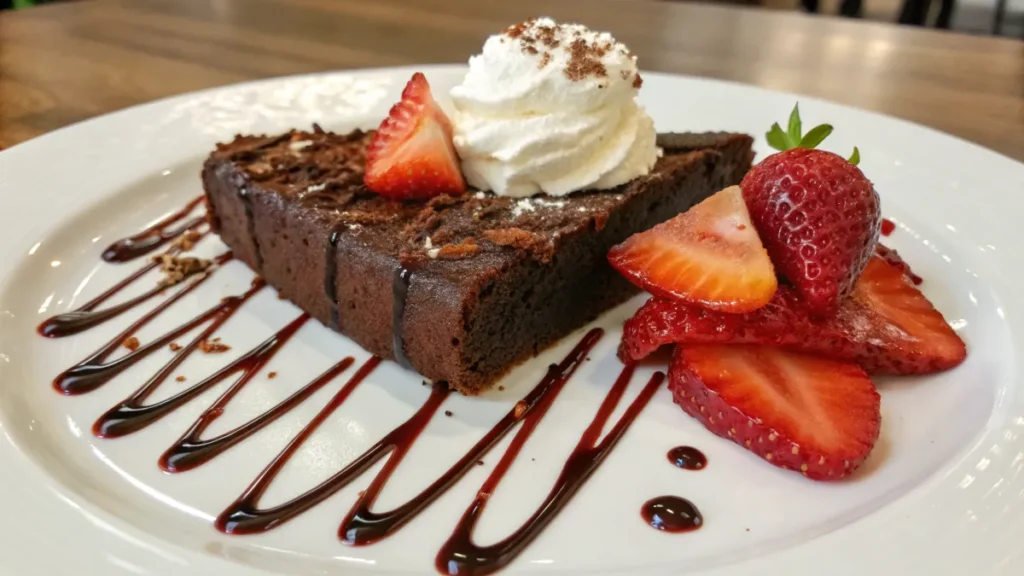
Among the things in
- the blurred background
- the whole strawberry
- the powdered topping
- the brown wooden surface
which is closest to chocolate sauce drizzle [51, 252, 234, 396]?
the powdered topping

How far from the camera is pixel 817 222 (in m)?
1.88

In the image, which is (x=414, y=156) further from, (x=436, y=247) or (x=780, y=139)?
(x=780, y=139)

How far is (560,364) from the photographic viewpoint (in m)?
2.23

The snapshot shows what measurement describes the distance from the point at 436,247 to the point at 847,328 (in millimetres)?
1099

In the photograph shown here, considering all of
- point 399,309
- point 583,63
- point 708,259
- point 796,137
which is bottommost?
point 399,309

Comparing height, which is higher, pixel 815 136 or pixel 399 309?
pixel 815 136

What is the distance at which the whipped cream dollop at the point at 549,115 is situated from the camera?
227cm

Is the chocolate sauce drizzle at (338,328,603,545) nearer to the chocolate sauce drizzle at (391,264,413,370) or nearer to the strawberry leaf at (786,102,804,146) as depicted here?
the chocolate sauce drizzle at (391,264,413,370)

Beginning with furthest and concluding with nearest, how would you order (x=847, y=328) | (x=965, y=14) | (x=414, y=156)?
1. (x=965, y=14)
2. (x=414, y=156)
3. (x=847, y=328)

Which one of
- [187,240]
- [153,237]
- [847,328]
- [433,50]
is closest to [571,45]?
[847,328]

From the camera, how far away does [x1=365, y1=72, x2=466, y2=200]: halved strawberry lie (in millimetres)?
2273

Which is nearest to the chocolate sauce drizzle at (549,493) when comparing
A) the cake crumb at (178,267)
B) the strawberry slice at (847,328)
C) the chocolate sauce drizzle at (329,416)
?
the chocolate sauce drizzle at (329,416)

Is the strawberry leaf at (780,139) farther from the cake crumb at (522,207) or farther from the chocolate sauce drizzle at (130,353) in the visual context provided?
the chocolate sauce drizzle at (130,353)

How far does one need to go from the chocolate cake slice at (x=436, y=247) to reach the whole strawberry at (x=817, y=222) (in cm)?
49
